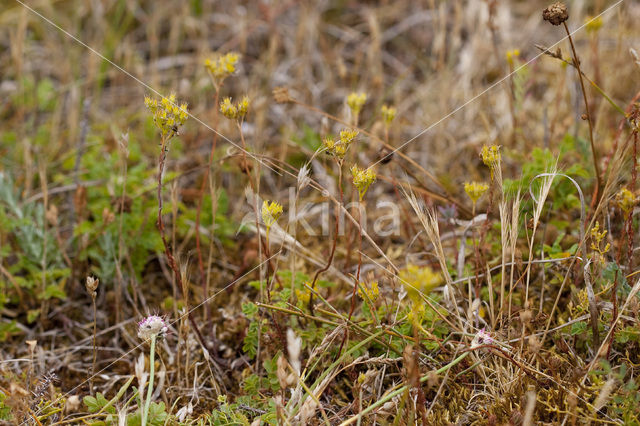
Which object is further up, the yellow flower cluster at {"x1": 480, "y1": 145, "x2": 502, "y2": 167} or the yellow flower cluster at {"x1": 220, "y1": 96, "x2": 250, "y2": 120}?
the yellow flower cluster at {"x1": 220, "y1": 96, "x2": 250, "y2": 120}

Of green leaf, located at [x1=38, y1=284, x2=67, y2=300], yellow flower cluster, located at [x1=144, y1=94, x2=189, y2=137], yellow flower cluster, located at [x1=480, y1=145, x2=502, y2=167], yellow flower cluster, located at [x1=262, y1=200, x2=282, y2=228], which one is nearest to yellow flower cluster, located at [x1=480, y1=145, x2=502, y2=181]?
yellow flower cluster, located at [x1=480, y1=145, x2=502, y2=167]

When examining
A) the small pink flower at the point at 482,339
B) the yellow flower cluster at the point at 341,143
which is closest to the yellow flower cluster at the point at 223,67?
the yellow flower cluster at the point at 341,143

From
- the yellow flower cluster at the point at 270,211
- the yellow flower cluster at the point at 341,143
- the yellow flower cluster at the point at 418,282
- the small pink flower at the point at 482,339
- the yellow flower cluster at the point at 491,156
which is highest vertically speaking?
the yellow flower cluster at the point at 341,143

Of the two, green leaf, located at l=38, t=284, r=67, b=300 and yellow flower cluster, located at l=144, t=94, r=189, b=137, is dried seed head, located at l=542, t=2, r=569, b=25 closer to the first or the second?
yellow flower cluster, located at l=144, t=94, r=189, b=137

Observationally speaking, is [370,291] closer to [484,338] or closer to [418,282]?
[418,282]

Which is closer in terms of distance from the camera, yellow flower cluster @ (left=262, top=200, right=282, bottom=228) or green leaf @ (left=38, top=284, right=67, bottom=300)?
yellow flower cluster @ (left=262, top=200, right=282, bottom=228)

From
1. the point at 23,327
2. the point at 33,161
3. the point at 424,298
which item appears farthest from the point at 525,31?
the point at 23,327

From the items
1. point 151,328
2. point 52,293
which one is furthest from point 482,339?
point 52,293

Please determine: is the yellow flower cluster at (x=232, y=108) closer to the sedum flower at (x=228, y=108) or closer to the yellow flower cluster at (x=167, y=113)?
the sedum flower at (x=228, y=108)

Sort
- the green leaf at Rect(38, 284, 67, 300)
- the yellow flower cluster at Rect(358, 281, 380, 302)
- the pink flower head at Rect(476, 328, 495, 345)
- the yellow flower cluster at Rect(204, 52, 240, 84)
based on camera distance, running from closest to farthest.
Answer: the pink flower head at Rect(476, 328, 495, 345) → the yellow flower cluster at Rect(358, 281, 380, 302) → the yellow flower cluster at Rect(204, 52, 240, 84) → the green leaf at Rect(38, 284, 67, 300)
